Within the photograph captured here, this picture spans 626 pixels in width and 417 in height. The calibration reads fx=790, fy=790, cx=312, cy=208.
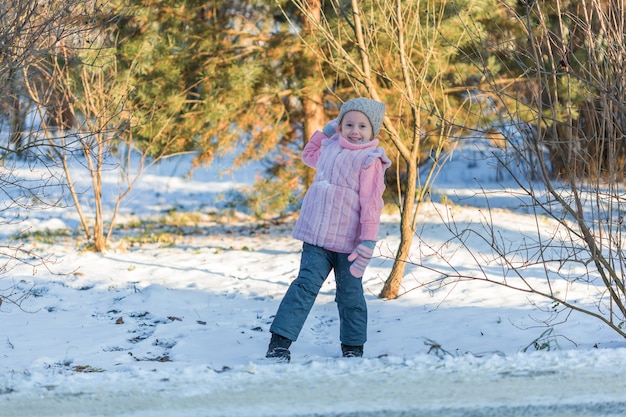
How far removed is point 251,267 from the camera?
691 centimetres

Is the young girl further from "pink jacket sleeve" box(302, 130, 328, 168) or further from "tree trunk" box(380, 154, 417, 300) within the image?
"tree trunk" box(380, 154, 417, 300)

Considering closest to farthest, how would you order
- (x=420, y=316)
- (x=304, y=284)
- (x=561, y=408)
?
(x=561, y=408) < (x=304, y=284) < (x=420, y=316)

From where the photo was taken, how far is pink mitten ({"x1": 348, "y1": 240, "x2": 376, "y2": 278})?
374 cm

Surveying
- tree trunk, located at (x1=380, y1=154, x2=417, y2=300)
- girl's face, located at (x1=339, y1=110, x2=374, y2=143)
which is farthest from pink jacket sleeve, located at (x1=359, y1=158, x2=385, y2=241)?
tree trunk, located at (x1=380, y1=154, x2=417, y2=300)

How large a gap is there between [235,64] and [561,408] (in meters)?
5.84

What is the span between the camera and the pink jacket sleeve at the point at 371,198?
3.76 metres

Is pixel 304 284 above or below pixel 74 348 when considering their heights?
above

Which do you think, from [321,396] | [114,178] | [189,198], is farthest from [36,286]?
[114,178]

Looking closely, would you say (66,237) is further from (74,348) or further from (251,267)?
(74,348)

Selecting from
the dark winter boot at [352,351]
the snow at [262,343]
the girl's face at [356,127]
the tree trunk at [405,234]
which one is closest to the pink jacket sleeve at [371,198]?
the girl's face at [356,127]

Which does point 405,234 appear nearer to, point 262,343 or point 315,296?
point 262,343

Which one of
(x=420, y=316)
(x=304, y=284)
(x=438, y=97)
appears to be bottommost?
(x=420, y=316)

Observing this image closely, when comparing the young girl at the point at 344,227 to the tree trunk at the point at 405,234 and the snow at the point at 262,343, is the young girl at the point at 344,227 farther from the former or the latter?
the tree trunk at the point at 405,234

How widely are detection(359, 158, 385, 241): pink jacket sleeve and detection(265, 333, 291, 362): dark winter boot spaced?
0.62 meters
